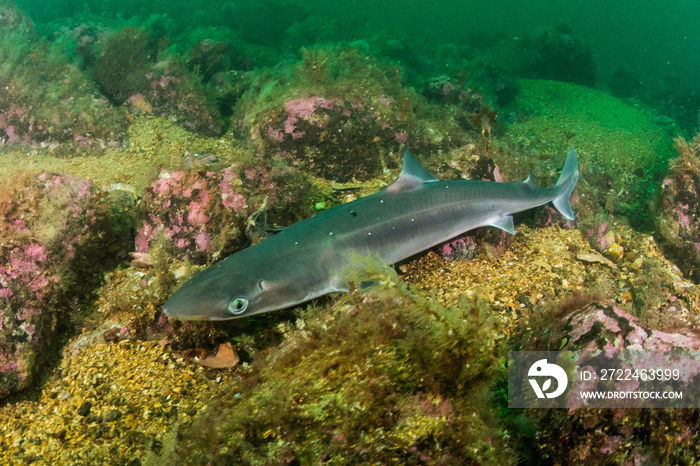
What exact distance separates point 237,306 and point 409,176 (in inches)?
105

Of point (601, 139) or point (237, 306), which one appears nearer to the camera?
point (237, 306)

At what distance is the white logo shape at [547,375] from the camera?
8.43ft

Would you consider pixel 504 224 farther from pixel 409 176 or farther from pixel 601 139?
pixel 601 139

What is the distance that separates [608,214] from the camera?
779 centimetres

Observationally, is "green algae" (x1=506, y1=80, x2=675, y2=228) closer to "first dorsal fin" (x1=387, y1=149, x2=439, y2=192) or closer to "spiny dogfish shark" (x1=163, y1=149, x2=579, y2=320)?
"spiny dogfish shark" (x1=163, y1=149, x2=579, y2=320)

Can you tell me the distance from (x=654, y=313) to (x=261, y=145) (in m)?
6.73

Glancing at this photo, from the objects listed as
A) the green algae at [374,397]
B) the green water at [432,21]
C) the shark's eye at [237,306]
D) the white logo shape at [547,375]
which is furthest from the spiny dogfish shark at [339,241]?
the green water at [432,21]

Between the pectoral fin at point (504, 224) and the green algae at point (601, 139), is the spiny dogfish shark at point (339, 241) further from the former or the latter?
the green algae at point (601, 139)

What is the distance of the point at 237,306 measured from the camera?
3.31m

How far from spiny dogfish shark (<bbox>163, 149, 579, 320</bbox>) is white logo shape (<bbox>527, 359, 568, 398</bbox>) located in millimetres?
1717

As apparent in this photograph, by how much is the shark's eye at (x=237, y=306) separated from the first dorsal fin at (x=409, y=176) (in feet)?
7.44

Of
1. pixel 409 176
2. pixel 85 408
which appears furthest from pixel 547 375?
pixel 85 408

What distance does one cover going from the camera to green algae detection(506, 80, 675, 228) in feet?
28.7

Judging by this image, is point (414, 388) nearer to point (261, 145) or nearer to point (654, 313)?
point (654, 313)
